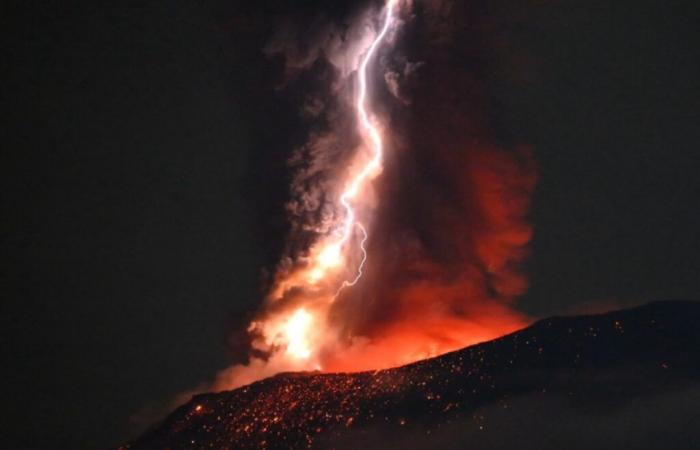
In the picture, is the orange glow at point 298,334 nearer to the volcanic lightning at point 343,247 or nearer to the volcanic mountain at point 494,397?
the volcanic lightning at point 343,247

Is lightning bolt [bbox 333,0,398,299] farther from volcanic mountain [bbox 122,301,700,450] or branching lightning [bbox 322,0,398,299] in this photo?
volcanic mountain [bbox 122,301,700,450]

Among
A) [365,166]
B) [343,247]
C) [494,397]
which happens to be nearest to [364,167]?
[365,166]

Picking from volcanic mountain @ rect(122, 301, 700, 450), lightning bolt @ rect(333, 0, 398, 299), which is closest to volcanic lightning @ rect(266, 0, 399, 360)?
lightning bolt @ rect(333, 0, 398, 299)

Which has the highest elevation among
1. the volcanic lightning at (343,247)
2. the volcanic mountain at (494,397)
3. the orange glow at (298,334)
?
the volcanic lightning at (343,247)

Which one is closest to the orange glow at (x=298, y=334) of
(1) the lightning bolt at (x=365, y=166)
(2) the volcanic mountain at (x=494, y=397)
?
(2) the volcanic mountain at (x=494, y=397)

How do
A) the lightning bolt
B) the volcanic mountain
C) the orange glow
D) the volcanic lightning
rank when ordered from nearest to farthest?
the volcanic mountain < the lightning bolt < the volcanic lightning < the orange glow

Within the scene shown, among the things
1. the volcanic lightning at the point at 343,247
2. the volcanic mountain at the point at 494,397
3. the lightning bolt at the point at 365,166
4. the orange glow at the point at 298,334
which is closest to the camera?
the volcanic mountain at the point at 494,397

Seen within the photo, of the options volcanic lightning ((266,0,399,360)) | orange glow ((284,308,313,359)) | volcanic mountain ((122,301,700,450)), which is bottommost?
volcanic mountain ((122,301,700,450))

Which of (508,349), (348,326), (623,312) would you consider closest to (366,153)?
(348,326)

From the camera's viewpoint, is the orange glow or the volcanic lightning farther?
the orange glow
